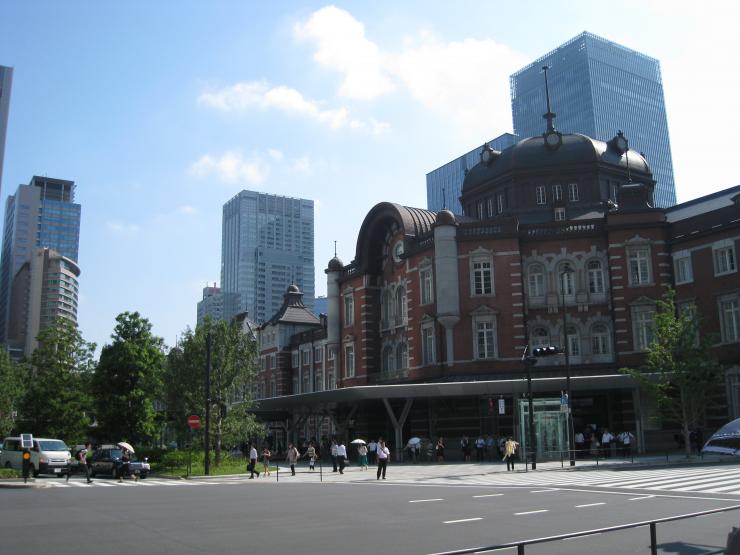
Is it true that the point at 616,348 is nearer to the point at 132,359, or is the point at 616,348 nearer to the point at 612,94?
the point at 132,359

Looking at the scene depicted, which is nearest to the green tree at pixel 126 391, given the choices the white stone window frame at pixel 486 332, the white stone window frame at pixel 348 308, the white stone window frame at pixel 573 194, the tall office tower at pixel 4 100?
the white stone window frame at pixel 348 308

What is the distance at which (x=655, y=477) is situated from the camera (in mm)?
23938

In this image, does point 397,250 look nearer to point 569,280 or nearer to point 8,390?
point 569,280

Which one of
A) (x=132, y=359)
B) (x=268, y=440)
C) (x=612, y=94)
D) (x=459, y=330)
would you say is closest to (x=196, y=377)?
(x=132, y=359)

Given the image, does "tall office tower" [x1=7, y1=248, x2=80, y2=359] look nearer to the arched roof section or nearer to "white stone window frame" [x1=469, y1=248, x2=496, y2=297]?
the arched roof section

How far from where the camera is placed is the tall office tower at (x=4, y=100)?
171625mm

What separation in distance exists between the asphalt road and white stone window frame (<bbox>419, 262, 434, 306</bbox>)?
971 inches

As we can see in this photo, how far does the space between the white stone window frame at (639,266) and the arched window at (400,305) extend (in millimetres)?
14579

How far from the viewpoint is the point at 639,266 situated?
140 feet

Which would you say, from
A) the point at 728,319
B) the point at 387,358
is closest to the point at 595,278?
the point at 728,319

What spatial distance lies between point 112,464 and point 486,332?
72.8ft

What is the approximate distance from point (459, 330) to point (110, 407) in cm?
2074

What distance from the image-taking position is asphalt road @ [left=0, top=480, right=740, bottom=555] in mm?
10805

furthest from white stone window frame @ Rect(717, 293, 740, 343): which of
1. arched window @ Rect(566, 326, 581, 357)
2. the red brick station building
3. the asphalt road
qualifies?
the asphalt road
